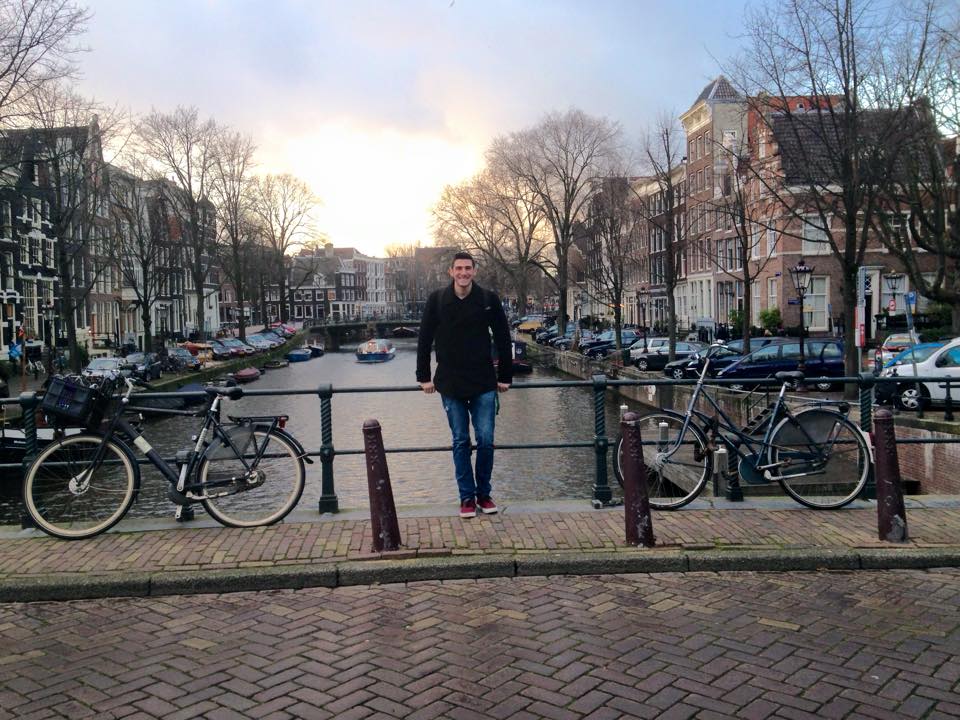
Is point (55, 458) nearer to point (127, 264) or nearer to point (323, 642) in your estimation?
point (323, 642)

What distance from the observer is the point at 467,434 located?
6.52m

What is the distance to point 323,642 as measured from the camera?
4.37m

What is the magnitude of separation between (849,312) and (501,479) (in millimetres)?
8430

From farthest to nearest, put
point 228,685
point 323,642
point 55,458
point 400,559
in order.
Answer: point 55,458
point 400,559
point 323,642
point 228,685

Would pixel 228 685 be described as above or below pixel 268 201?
below

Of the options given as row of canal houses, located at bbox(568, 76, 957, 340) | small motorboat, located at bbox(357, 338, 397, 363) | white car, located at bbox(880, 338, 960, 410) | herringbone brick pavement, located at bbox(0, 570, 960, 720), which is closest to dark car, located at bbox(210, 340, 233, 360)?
small motorboat, located at bbox(357, 338, 397, 363)

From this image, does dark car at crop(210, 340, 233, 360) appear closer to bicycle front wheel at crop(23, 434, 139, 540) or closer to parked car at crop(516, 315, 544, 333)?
parked car at crop(516, 315, 544, 333)

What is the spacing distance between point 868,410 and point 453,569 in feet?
13.5

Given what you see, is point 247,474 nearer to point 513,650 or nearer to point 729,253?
point 513,650

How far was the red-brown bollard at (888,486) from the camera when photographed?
5793mm

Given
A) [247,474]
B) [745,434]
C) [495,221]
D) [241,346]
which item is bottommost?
[247,474]

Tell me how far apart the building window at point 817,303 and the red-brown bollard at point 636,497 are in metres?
42.2

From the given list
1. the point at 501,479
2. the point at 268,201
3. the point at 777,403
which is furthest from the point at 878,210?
the point at 268,201

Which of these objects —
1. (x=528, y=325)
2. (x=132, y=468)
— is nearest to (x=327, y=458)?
(x=132, y=468)
